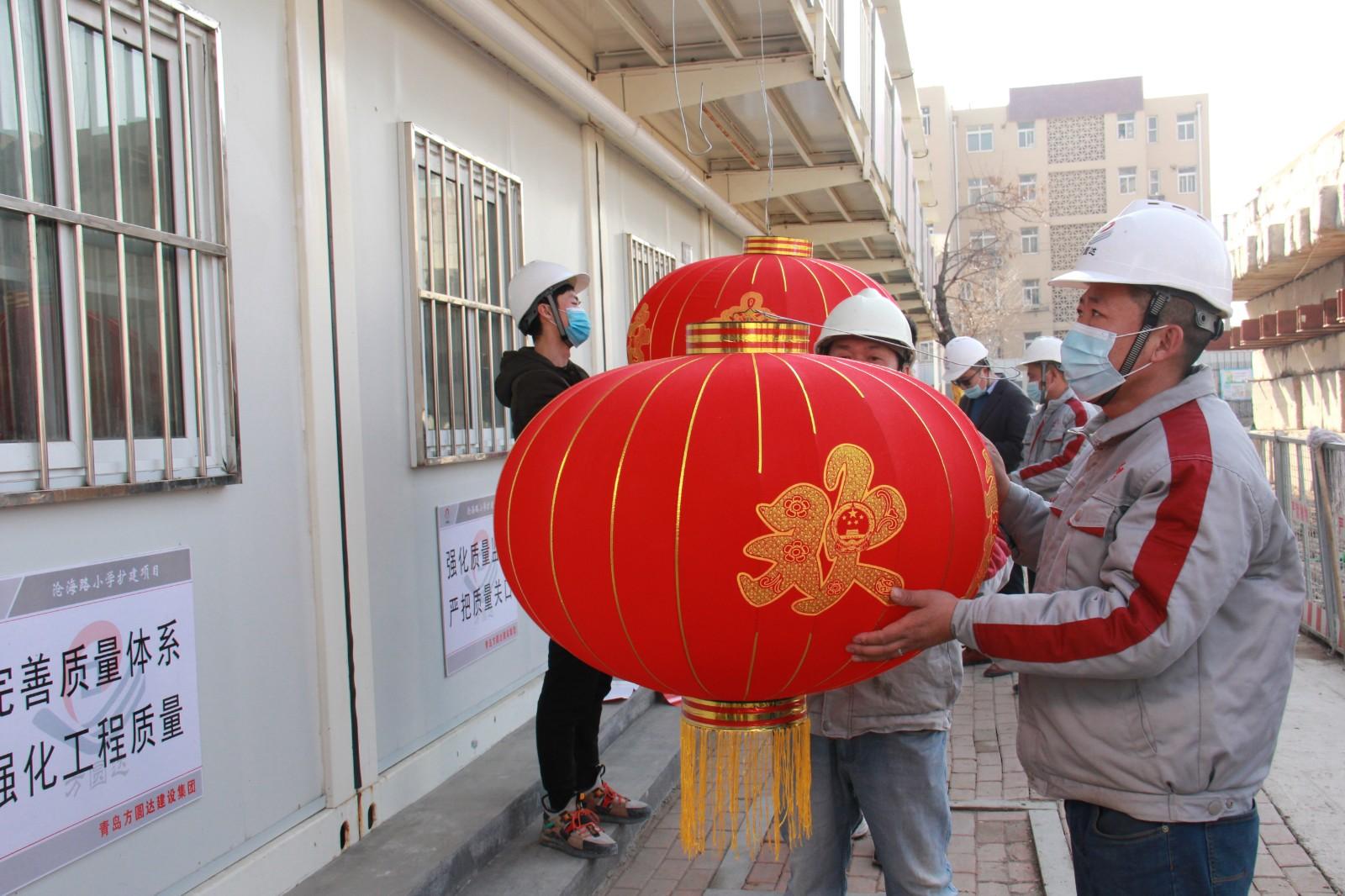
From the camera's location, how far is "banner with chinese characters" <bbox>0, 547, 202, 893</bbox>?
8.46 ft

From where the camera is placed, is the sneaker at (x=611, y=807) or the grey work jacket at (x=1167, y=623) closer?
the grey work jacket at (x=1167, y=623)

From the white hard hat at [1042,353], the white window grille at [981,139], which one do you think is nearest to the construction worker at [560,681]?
the white hard hat at [1042,353]

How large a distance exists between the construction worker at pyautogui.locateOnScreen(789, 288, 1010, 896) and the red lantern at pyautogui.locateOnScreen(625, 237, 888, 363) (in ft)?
1.81

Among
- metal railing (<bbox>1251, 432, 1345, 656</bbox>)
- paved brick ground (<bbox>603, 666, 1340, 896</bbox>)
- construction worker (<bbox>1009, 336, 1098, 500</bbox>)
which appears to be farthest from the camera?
metal railing (<bbox>1251, 432, 1345, 656</bbox>)

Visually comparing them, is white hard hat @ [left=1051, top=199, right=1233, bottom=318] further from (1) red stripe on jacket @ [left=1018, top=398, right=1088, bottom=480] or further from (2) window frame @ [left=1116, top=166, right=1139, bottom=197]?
(2) window frame @ [left=1116, top=166, right=1139, bottom=197]

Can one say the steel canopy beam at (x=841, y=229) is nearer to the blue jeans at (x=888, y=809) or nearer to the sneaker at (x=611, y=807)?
the sneaker at (x=611, y=807)

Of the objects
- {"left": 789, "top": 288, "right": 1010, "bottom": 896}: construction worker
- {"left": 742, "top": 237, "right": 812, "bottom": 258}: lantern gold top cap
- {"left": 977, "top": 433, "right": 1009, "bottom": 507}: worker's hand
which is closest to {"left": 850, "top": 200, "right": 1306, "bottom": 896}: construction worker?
{"left": 977, "top": 433, "right": 1009, "bottom": 507}: worker's hand

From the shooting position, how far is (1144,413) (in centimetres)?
206

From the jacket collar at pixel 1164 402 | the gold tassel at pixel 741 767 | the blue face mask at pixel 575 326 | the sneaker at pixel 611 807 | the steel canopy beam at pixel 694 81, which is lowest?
the sneaker at pixel 611 807

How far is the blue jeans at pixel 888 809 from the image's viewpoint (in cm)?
269

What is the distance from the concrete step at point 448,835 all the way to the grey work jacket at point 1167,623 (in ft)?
7.81

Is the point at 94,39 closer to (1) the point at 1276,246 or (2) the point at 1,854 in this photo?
(2) the point at 1,854

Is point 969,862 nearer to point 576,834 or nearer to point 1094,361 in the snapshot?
point 576,834

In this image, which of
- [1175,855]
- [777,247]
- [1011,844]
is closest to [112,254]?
[777,247]
